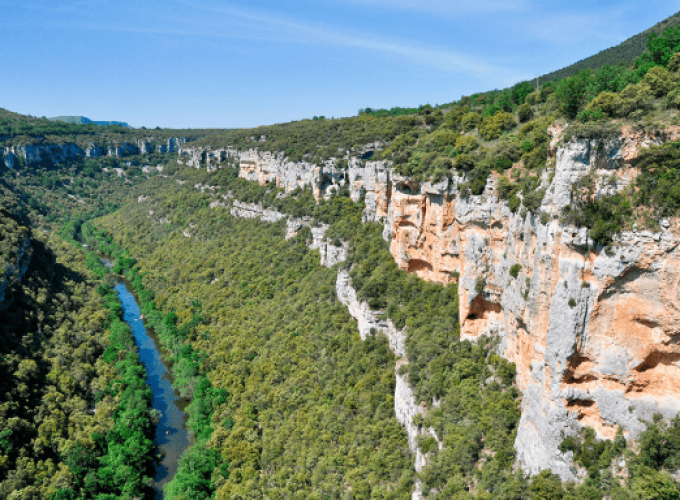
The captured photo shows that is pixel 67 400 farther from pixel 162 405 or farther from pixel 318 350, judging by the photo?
pixel 318 350

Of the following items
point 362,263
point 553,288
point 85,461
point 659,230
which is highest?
point 659,230

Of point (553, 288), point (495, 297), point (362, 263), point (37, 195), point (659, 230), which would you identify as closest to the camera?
point (659, 230)

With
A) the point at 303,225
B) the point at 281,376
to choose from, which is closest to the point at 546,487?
the point at 281,376

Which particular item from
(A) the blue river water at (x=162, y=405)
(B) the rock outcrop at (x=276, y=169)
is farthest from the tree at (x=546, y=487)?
(B) the rock outcrop at (x=276, y=169)

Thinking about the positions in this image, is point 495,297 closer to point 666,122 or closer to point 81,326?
point 666,122

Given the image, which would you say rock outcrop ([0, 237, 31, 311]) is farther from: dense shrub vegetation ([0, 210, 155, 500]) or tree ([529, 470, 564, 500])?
tree ([529, 470, 564, 500])

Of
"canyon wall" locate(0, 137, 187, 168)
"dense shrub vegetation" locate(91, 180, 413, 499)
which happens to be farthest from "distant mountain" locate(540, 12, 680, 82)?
"canyon wall" locate(0, 137, 187, 168)

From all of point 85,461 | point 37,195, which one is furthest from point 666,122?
point 37,195
